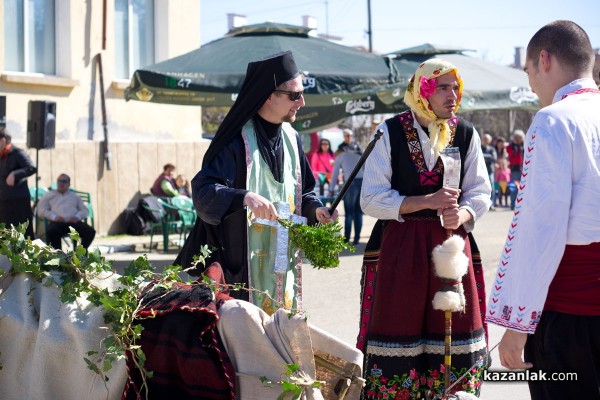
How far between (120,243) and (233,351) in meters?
11.9

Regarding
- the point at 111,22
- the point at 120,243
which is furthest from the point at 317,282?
the point at 111,22

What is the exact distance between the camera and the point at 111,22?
53.0 ft

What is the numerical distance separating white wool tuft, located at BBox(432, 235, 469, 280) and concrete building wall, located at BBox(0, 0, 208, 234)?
1124 cm

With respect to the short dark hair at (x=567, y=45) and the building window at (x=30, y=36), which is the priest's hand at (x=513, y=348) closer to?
the short dark hair at (x=567, y=45)

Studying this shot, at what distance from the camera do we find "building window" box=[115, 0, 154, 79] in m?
16.7

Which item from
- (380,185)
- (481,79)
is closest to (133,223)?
(481,79)

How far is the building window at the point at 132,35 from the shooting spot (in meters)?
16.7

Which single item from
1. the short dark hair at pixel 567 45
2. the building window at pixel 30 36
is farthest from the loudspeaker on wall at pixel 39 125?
the short dark hair at pixel 567 45

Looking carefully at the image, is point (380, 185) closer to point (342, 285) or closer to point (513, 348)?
point (513, 348)

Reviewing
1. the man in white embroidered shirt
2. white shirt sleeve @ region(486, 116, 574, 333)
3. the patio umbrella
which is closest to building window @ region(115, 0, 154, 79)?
the patio umbrella

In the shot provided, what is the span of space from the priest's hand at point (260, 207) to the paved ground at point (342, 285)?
78.2 inches

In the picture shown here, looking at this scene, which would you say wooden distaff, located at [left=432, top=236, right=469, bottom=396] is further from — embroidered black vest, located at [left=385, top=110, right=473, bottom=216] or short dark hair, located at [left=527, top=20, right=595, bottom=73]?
short dark hair, located at [left=527, top=20, right=595, bottom=73]

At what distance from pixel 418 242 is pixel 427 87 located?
80 centimetres

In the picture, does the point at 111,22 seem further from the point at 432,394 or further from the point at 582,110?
the point at 582,110
